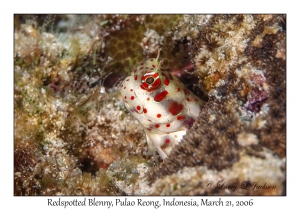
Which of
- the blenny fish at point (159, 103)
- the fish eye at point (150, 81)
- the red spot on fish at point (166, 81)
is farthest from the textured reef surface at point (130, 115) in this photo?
the fish eye at point (150, 81)

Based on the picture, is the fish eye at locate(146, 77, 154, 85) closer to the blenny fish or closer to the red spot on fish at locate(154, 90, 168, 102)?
the blenny fish

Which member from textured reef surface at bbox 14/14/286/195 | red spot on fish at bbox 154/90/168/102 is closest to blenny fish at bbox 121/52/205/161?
red spot on fish at bbox 154/90/168/102

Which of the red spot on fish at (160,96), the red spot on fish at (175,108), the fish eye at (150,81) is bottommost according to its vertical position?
the red spot on fish at (175,108)

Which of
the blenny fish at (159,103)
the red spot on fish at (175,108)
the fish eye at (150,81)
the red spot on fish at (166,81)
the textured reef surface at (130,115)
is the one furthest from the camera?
the red spot on fish at (175,108)

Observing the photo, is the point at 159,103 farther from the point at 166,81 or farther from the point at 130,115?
the point at 130,115

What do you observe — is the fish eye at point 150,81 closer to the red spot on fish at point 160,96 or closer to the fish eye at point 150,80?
the fish eye at point 150,80

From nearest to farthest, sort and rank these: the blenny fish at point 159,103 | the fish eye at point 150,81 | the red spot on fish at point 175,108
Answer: the fish eye at point 150,81 → the blenny fish at point 159,103 → the red spot on fish at point 175,108

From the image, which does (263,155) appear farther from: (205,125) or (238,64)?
(238,64)
